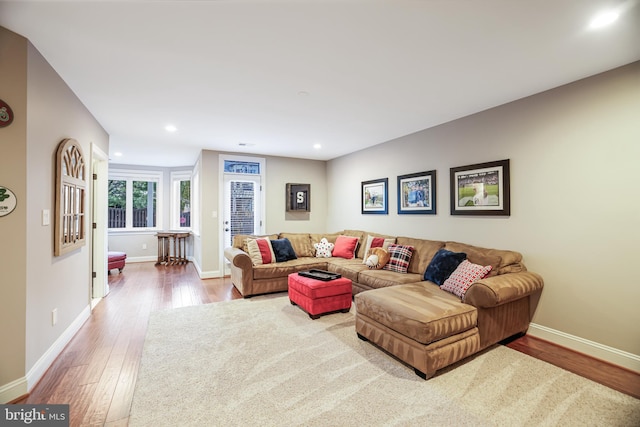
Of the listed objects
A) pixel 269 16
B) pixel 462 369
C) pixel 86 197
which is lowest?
pixel 462 369

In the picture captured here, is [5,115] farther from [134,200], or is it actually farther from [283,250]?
[134,200]

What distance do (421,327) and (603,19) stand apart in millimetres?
2422

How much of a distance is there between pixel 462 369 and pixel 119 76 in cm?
396

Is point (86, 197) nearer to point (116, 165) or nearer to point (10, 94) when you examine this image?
point (10, 94)

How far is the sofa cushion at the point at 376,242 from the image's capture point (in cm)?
441

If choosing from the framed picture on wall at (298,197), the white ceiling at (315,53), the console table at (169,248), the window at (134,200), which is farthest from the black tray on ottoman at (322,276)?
the window at (134,200)

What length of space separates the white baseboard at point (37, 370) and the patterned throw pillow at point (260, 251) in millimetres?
2216

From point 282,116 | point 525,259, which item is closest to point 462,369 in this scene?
point 525,259

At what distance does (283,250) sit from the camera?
4836mm

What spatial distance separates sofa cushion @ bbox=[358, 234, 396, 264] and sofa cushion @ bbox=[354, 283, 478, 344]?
60.0 inches

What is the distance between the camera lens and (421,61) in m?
2.33

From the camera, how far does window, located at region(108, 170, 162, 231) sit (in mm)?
7275

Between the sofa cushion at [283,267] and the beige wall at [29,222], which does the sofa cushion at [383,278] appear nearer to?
the sofa cushion at [283,267]

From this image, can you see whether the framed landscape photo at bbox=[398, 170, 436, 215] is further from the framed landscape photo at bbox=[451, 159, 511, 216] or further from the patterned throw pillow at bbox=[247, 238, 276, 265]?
the patterned throw pillow at bbox=[247, 238, 276, 265]
